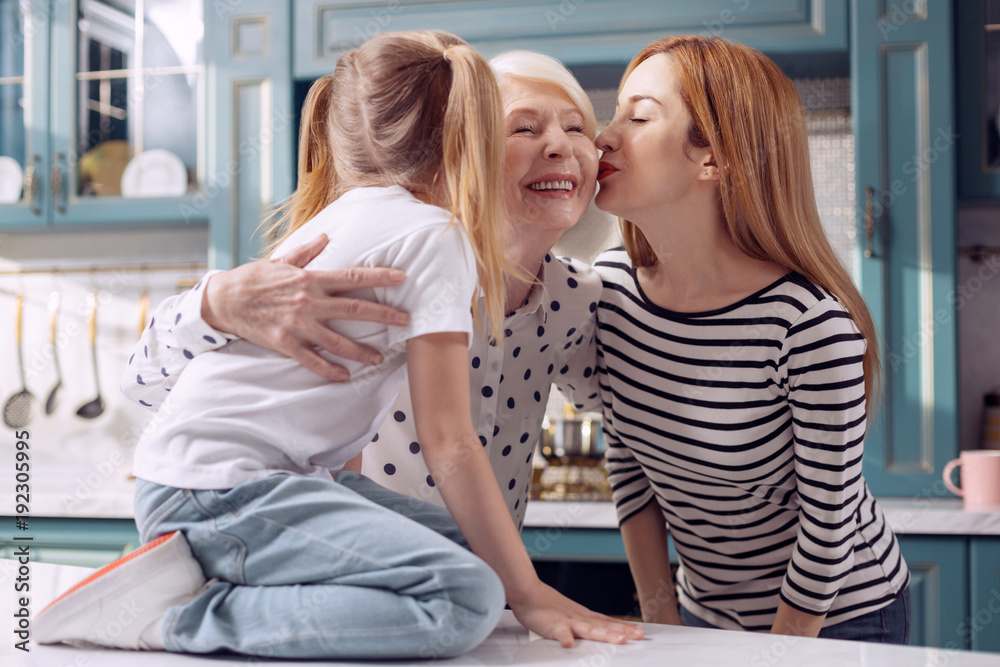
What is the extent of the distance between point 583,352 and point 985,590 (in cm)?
115

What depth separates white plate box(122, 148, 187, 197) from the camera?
2285 mm

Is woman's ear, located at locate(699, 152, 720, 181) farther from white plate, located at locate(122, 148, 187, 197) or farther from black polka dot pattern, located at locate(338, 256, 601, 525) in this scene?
white plate, located at locate(122, 148, 187, 197)

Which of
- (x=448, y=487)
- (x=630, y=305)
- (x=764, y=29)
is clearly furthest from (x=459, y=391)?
(x=764, y=29)

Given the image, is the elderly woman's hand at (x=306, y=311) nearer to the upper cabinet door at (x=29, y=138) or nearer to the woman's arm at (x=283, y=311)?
the woman's arm at (x=283, y=311)

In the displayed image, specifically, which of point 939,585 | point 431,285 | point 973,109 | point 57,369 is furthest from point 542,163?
point 57,369

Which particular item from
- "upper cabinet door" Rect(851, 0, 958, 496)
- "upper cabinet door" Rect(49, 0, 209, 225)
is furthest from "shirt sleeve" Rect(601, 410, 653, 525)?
"upper cabinet door" Rect(49, 0, 209, 225)

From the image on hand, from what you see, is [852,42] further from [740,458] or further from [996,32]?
[740,458]

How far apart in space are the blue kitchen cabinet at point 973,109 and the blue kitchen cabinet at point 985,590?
83 centimetres

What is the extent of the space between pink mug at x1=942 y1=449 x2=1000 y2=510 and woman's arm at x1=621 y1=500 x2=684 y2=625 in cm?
89

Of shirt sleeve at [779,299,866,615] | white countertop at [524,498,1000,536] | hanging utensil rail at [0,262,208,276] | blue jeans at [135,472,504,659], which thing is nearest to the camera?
blue jeans at [135,472,504,659]

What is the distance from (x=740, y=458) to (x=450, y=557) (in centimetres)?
55

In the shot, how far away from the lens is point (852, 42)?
1.90 metres

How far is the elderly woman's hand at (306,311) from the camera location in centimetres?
72

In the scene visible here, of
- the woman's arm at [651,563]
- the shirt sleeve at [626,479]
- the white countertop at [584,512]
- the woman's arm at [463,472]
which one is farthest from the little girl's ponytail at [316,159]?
the white countertop at [584,512]
